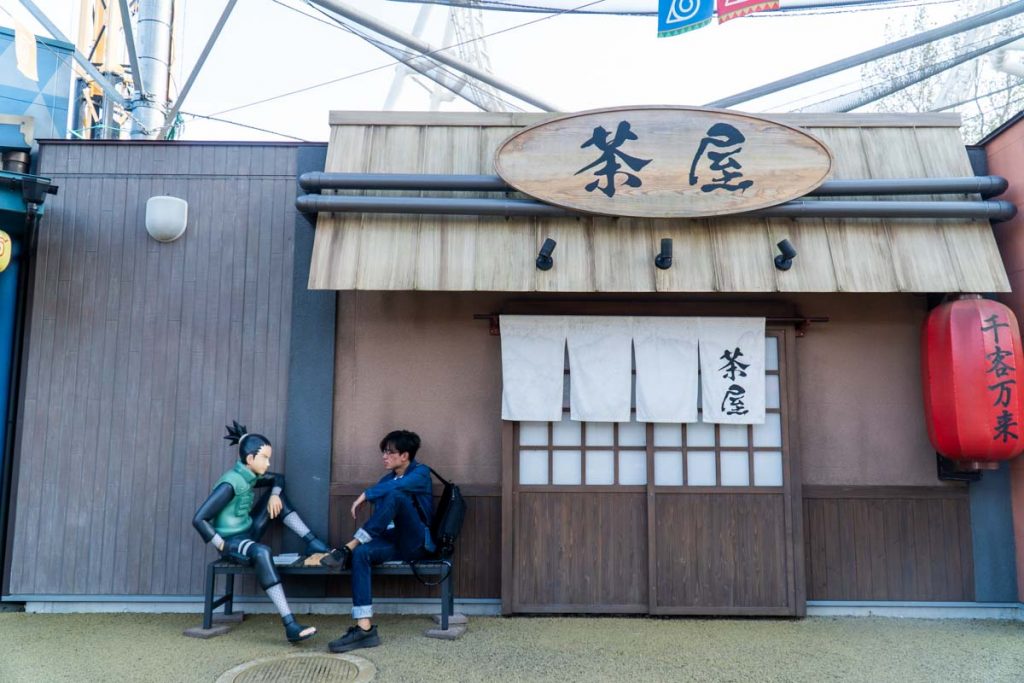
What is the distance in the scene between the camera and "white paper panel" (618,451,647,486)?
586 centimetres

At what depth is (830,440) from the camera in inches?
234

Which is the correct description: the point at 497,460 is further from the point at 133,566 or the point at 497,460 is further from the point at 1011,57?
the point at 1011,57

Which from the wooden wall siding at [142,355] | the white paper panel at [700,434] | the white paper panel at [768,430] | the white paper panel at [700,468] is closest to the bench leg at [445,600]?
the wooden wall siding at [142,355]

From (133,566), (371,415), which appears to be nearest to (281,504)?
(371,415)

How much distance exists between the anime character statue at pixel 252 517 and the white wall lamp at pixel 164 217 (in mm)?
1777

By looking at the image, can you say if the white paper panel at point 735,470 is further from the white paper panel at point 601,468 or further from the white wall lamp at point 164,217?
the white wall lamp at point 164,217

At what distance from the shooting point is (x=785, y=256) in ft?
17.4

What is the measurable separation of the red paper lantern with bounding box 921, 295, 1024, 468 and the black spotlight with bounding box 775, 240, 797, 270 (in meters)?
1.37

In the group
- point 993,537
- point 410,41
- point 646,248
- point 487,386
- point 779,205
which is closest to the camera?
point 779,205

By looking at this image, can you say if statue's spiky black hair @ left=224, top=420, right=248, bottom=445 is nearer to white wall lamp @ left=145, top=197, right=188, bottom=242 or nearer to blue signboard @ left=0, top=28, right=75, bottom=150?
white wall lamp @ left=145, top=197, right=188, bottom=242

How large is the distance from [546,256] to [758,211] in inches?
67.0

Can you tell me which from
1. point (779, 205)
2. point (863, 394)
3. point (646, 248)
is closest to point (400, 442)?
point (646, 248)

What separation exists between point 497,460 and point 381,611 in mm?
1564

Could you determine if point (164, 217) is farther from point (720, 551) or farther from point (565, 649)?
point (720, 551)
